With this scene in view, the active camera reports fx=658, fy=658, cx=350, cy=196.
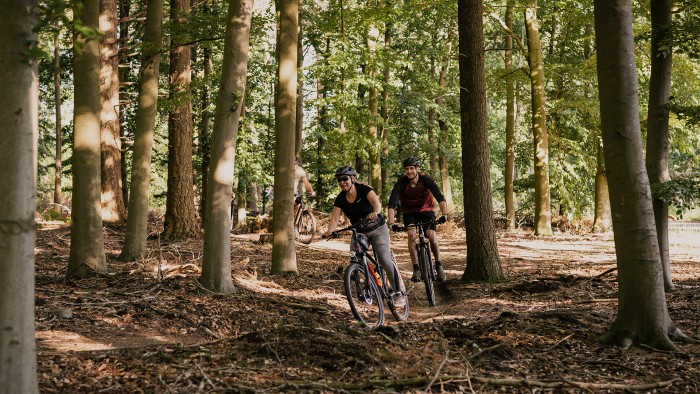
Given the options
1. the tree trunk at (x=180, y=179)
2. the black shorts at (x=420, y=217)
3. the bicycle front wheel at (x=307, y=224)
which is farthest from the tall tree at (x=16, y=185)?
the bicycle front wheel at (x=307, y=224)

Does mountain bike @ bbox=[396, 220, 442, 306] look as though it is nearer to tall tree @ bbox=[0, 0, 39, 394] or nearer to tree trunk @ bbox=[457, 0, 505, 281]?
tree trunk @ bbox=[457, 0, 505, 281]

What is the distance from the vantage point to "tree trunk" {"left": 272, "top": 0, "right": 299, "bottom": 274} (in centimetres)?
1121

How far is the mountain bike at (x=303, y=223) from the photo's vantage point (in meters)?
18.3

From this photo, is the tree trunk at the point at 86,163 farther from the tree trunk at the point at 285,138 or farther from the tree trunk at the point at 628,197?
the tree trunk at the point at 628,197

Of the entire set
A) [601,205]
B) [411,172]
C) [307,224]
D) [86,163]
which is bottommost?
[307,224]

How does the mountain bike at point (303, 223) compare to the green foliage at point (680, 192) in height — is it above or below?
below

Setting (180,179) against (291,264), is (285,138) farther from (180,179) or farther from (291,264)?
(180,179)

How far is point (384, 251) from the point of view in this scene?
836cm

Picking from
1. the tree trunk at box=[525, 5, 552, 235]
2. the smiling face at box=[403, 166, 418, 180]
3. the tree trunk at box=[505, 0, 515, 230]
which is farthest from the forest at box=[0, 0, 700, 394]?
the tree trunk at box=[505, 0, 515, 230]

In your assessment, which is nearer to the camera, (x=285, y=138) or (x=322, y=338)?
(x=322, y=338)

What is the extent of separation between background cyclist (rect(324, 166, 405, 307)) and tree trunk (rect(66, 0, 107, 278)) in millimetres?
3529

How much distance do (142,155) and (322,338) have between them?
726 centimetres

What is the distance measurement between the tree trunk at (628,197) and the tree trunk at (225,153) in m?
4.66

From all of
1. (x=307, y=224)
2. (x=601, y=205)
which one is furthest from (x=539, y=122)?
(x=307, y=224)
